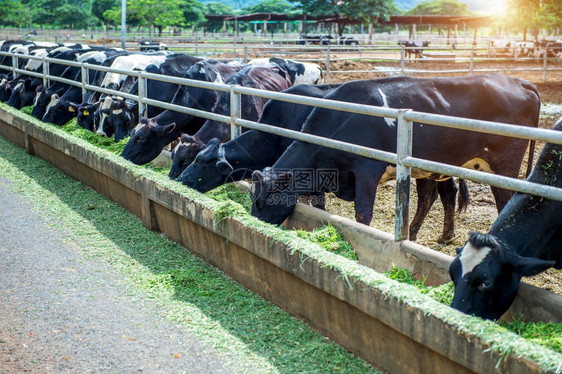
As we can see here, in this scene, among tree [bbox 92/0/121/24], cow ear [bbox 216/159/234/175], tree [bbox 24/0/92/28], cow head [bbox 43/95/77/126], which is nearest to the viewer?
cow ear [bbox 216/159/234/175]

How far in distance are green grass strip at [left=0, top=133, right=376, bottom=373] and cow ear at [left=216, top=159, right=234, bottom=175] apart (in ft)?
2.77

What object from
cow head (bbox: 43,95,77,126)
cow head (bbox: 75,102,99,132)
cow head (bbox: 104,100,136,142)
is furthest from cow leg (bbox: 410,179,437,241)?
cow head (bbox: 43,95,77,126)

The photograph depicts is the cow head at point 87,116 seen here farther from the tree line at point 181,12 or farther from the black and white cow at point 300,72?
the tree line at point 181,12

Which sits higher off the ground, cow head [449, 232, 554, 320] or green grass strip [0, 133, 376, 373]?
cow head [449, 232, 554, 320]

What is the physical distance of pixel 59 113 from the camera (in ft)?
39.9

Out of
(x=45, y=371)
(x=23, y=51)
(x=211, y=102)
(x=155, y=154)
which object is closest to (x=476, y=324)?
(x=45, y=371)

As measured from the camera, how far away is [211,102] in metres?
9.70

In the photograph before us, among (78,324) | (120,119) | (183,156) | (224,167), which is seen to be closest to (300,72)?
(120,119)

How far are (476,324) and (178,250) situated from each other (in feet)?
11.6

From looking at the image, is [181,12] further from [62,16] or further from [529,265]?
[529,265]

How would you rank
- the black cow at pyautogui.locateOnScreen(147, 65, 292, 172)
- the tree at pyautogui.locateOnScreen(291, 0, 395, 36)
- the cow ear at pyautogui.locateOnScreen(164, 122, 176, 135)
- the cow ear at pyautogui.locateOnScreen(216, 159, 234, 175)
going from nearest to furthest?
the cow ear at pyautogui.locateOnScreen(216, 159, 234, 175) < the black cow at pyautogui.locateOnScreen(147, 65, 292, 172) < the cow ear at pyautogui.locateOnScreen(164, 122, 176, 135) < the tree at pyautogui.locateOnScreen(291, 0, 395, 36)

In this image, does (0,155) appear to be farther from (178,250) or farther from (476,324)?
(476,324)

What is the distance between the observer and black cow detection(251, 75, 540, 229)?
19.8 feet

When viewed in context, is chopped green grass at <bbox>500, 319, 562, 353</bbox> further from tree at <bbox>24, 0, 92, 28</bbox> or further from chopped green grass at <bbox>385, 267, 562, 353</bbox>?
tree at <bbox>24, 0, 92, 28</bbox>
